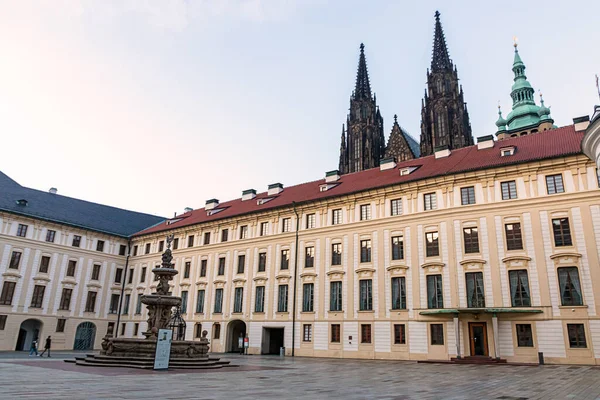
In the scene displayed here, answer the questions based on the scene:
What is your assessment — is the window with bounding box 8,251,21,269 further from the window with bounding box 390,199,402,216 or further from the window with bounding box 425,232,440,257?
the window with bounding box 425,232,440,257

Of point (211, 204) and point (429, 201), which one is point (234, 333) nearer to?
point (211, 204)

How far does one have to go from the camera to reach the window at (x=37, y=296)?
141 ft

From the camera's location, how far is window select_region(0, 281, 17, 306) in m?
41.1

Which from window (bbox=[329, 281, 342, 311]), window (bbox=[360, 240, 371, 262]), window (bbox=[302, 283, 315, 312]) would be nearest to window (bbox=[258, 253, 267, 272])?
window (bbox=[302, 283, 315, 312])

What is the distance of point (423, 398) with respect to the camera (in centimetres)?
1139

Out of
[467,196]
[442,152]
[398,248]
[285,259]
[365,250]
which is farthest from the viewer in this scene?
[285,259]

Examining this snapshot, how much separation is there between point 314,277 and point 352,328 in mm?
5191

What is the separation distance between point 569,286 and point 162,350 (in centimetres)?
2235

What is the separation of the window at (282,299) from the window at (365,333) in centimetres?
714

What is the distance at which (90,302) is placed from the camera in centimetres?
4753

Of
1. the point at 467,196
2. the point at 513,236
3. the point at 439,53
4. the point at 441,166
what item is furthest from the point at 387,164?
the point at 439,53

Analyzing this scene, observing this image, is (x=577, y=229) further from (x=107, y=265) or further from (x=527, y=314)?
(x=107, y=265)

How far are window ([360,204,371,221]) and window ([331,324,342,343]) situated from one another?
8.32 meters

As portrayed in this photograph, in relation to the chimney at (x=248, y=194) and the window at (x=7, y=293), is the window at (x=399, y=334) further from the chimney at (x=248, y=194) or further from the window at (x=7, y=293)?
the window at (x=7, y=293)
